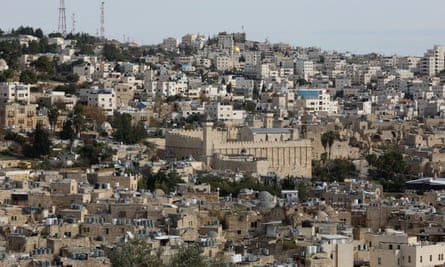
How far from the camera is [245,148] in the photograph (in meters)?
52.8

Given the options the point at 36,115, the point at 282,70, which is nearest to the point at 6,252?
the point at 36,115

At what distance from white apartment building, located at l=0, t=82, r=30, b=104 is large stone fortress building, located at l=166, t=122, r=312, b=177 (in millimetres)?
6786

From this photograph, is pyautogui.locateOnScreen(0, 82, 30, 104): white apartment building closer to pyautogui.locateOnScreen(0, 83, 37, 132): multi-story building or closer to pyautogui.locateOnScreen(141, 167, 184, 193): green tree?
pyautogui.locateOnScreen(0, 83, 37, 132): multi-story building

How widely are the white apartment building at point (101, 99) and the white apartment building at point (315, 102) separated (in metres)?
13.9

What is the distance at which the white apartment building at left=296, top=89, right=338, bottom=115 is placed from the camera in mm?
71438

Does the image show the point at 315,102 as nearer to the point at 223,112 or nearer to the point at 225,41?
the point at 223,112

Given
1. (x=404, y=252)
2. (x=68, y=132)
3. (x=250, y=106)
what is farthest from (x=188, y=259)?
(x=250, y=106)

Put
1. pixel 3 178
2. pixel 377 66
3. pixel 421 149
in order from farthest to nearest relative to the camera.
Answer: pixel 377 66 < pixel 421 149 < pixel 3 178

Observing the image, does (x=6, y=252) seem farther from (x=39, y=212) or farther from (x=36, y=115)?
(x=36, y=115)

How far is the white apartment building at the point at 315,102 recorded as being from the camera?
234 feet

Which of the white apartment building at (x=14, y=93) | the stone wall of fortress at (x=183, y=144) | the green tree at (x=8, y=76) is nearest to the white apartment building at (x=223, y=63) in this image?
the green tree at (x=8, y=76)

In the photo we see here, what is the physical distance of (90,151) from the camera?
4741cm

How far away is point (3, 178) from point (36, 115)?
14.9m

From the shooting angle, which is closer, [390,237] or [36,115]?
[390,237]
